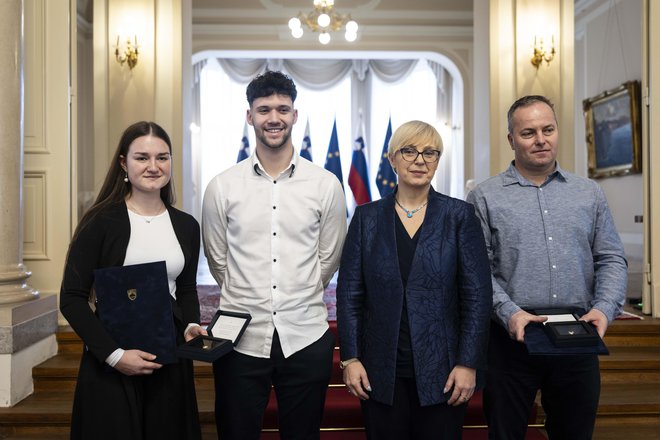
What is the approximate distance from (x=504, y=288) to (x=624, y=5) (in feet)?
22.5

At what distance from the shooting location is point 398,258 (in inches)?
70.6

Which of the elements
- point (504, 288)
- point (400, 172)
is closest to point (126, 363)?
point (400, 172)

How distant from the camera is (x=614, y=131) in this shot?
7.69m

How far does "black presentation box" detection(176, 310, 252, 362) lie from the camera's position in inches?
66.4

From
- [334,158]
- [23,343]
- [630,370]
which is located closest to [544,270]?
[630,370]

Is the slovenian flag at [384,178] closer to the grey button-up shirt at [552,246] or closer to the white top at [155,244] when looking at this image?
the grey button-up shirt at [552,246]

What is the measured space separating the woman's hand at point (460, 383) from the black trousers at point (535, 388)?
256 mm

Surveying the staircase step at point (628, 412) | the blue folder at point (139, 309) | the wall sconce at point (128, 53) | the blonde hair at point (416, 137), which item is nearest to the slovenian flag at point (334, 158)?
the wall sconce at point (128, 53)

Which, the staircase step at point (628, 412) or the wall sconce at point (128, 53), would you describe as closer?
the staircase step at point (628, 412)

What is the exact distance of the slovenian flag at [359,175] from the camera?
1028 centimetres

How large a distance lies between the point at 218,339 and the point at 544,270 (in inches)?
41.4

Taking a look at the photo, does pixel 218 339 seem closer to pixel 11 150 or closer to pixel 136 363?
pixel 136 363

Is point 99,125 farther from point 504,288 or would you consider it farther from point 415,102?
point 415,102

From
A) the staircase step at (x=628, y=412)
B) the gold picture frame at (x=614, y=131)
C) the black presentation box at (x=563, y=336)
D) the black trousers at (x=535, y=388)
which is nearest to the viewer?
the black presentation box at (x=563, y=336)
